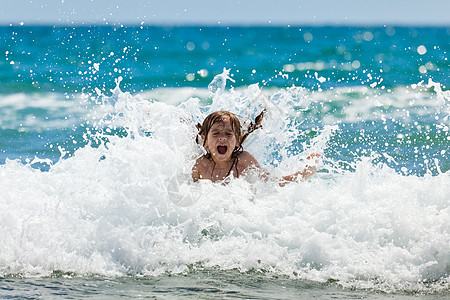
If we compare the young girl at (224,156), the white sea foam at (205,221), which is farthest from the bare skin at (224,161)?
the white sea foam at (205,221)

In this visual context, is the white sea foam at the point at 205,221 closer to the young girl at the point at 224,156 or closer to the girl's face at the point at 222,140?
the young girl at the point at 224,156

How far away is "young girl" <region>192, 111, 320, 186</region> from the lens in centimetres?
530

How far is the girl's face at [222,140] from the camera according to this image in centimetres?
529

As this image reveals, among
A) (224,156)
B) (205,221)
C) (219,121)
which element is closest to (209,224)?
(205,221)

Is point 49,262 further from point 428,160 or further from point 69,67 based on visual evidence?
point 69,67

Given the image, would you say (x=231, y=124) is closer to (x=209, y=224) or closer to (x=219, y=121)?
(x=219, y=121)

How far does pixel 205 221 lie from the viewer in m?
4.70

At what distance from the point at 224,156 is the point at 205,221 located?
31.4 inches

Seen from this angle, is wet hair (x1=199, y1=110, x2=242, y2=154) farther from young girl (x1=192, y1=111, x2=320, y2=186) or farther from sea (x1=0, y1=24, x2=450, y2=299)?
sea (x1=0, y1=24, x2=450, y2=299)

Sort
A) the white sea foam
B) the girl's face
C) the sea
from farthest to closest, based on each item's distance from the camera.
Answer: the girl's face
the white sea foam
the sea

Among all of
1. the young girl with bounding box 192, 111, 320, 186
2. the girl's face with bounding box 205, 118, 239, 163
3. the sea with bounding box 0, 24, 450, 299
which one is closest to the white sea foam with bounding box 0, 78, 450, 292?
the sea with bounding box 0, 24, 450, 299

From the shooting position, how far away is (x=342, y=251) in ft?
13.8

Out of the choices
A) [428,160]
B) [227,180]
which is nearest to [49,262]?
[227,180]

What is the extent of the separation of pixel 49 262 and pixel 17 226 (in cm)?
49
